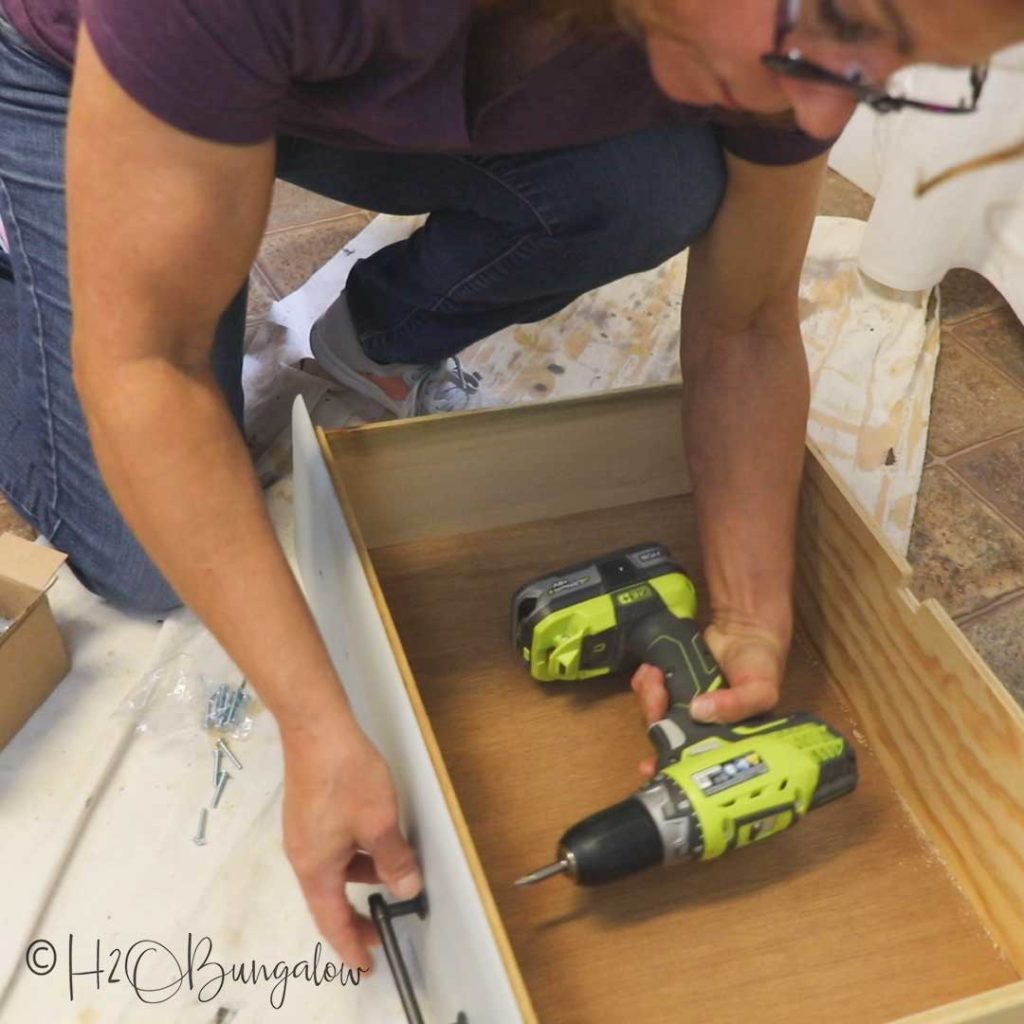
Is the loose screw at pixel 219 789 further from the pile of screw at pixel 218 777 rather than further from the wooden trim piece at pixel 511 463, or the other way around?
the wooden trim piece at pixel 511 463

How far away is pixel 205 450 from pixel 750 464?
452 millimetres

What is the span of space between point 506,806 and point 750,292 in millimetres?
459

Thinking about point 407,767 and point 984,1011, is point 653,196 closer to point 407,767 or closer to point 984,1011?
point 407,767

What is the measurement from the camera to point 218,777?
0.94 m

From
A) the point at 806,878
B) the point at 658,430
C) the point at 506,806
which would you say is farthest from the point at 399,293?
the point at 806,878

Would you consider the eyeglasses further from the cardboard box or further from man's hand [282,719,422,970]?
the cardboard box

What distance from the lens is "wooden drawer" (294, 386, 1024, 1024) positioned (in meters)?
0.74

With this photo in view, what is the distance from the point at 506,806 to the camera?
849mm

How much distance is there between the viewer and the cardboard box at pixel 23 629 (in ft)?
3.01

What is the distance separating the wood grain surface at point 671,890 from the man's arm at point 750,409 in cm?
9

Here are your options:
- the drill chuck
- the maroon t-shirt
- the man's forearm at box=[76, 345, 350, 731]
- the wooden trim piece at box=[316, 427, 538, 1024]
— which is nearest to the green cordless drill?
the drill chuck

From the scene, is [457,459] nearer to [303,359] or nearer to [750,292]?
[750,292]

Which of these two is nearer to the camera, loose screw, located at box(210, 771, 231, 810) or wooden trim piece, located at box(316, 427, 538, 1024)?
wooden trim piece, located at box(316, 427, 538, 1024)

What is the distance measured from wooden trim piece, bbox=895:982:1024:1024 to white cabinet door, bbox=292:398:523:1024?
218 millimetres
